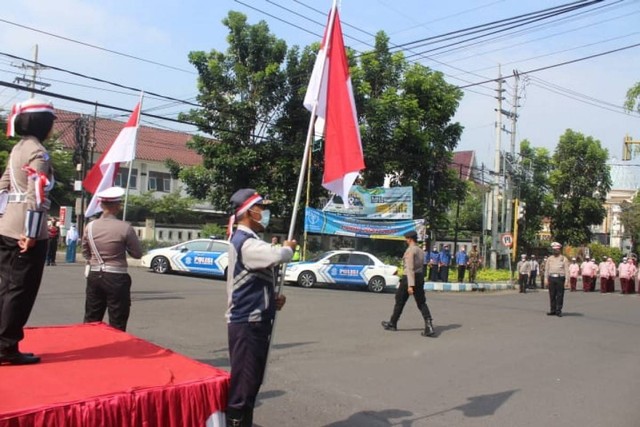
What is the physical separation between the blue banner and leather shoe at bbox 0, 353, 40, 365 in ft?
65.3

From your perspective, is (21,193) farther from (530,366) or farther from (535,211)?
(535,211)

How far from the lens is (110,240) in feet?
17.6

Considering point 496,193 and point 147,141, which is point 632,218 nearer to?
point 496,193

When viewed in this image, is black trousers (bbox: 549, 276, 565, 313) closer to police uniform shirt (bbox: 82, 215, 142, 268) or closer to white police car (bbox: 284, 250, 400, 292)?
white police car (bbox: 284, 250, 400, 292)

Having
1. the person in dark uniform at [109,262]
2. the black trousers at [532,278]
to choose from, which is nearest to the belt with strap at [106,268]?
the person in dark uniform at [109,262]

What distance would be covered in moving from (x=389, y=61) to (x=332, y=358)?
794 inches

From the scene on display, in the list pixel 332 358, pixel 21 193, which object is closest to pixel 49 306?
pixel 332 358

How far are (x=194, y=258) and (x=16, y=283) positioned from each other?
17179mm

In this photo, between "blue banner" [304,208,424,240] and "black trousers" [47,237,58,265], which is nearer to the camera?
"black trousers" [47,237,58,265]

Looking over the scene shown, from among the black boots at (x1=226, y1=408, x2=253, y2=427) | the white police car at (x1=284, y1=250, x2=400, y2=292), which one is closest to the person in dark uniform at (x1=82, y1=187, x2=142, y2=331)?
the black boots at (x1=226, y1=408, x2=253, y2=427)

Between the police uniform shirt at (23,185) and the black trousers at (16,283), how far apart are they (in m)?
0.07

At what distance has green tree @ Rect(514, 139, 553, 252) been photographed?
38.2 meters

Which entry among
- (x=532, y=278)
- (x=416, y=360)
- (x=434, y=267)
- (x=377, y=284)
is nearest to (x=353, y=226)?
(x=434, y=267)

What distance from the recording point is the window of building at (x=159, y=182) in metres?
44.9
